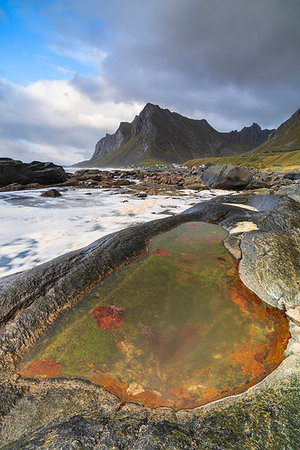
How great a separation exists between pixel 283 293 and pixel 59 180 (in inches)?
954

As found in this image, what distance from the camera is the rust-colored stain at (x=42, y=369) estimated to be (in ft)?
5.70

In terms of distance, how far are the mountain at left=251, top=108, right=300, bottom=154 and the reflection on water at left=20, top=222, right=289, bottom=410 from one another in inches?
4203

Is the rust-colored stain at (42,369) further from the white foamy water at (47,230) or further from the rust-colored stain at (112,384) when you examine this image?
the white foamy water at (47,230)

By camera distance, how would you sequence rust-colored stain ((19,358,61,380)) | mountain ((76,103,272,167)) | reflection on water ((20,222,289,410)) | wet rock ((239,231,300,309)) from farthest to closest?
1. mountain ((76,103,272,167))
2. wet rock ((239,231,300,309))
3. rust-colored stain ((19,358,61,380))
4. reflection on water ((20,222,289,410))

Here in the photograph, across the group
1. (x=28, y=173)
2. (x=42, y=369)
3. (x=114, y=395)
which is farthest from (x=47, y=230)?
(x=28, y=173)

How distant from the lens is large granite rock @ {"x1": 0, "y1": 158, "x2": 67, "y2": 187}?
1869cm

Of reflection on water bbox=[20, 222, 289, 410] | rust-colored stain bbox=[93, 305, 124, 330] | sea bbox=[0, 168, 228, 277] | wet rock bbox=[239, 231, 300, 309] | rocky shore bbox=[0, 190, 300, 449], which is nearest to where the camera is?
rocky shore bbox=[0, 190, 300, 449]

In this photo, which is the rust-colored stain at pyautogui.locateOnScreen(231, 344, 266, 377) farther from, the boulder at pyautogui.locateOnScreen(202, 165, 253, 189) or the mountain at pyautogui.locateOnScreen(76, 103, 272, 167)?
the mountain at pyautogui.locateOnScreen(76, 103, 272, 167)

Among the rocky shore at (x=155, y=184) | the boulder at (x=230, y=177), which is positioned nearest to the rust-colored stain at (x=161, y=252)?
the rocky shore at (x=155, y=184)

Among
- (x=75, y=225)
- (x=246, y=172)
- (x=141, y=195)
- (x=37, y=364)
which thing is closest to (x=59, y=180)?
(x=141, y=195)

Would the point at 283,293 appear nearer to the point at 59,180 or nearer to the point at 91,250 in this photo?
the point at 91,250

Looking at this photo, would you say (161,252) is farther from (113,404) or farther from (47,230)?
(47,230)

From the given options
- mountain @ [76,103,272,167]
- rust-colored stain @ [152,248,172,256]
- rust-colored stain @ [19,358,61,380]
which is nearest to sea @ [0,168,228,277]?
rust-colored stain @ [152,248,172,256]

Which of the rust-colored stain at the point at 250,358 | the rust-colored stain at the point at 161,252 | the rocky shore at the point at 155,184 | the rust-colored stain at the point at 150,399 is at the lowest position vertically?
the rust-colored stain at the point at 150,399
